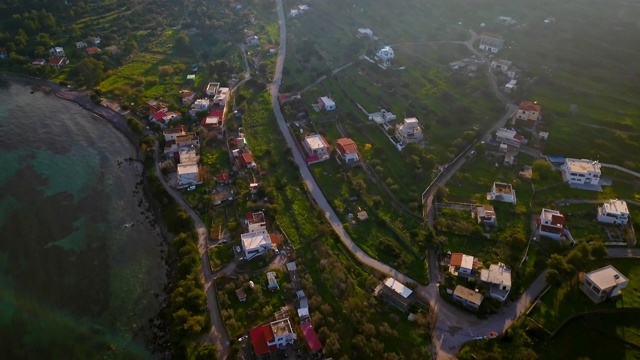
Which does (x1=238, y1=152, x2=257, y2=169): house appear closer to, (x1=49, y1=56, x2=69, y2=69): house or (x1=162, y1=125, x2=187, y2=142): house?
(x1=162, y1=125, x2=187, y2=142): house

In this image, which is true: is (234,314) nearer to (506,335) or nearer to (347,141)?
(506,335)

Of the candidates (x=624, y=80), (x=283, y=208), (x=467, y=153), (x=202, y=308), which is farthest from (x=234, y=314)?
(x=624, y=80)

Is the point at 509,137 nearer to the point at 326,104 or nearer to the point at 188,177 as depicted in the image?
the point at 326,104

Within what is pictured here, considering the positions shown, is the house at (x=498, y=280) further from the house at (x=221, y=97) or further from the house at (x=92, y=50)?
the house at (x=92, y=50)

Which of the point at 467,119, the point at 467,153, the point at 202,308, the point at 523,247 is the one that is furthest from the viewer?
the point at 467,119

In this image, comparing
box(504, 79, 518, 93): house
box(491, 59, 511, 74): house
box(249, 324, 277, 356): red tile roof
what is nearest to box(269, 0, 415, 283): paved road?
box(249, 324, 277, 356): red tile roof

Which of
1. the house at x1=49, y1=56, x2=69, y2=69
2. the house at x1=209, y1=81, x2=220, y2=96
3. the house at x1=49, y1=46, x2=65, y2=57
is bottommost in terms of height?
the house at x1=209, y1=81, x2=220, y2=96
